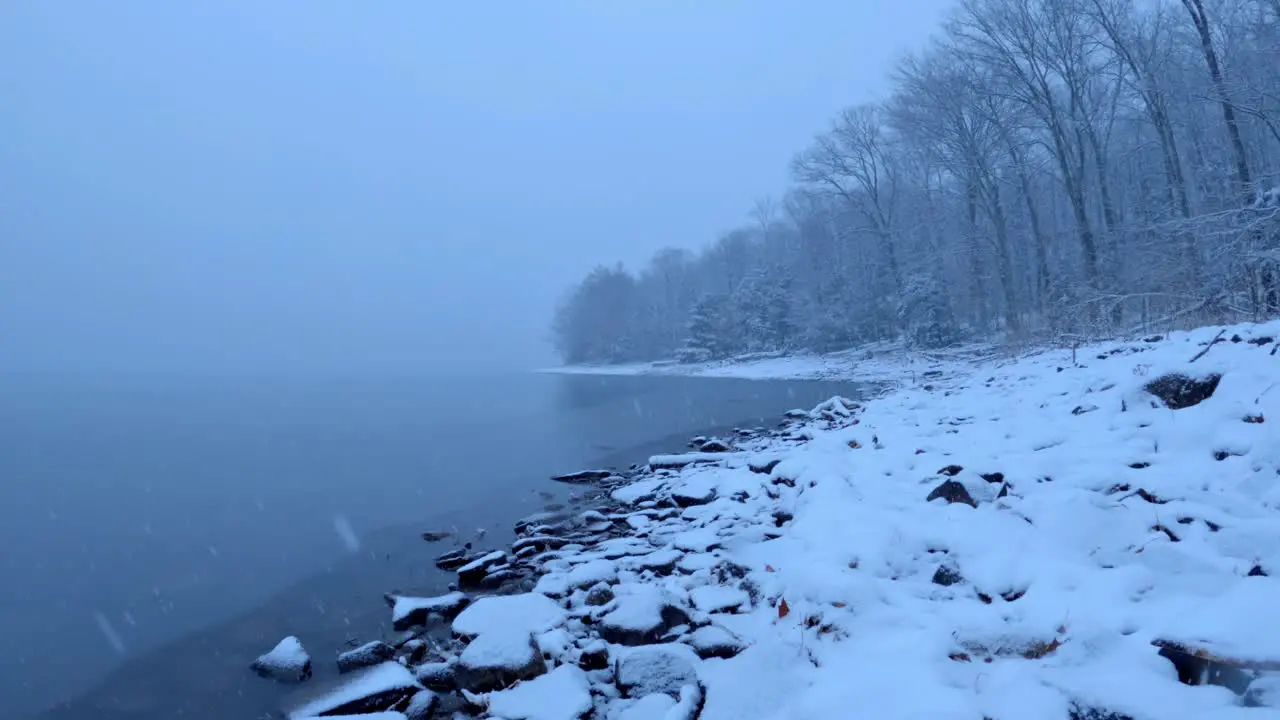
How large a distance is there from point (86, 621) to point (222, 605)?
1494 mm

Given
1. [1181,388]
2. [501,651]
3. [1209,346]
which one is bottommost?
[501,651]

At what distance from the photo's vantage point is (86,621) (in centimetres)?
759

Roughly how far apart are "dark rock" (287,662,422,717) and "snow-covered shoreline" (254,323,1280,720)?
19 millimetres

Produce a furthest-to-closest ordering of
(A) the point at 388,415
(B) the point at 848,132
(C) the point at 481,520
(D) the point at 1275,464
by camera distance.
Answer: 1. (B) the point at 848,132
2. (A) the point at 388,415
3. (C) the point at 481,520
4. (D) the point at 1275,464

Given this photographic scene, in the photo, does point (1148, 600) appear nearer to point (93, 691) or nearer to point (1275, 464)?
point (1275, 464)

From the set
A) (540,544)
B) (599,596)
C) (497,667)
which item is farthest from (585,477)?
(497,667)

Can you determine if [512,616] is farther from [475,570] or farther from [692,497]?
[692,497]

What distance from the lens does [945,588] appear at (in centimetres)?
437

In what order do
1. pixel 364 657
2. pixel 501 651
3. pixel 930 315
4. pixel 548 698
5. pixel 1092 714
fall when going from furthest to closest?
pixel 930 315 → pixel 364 657 → pixel 501 651 → pixel 548 698 → pixel 1092 714

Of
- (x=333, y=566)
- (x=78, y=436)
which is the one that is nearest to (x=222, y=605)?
(x=333, y=566)

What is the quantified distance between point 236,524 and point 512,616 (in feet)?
28.9

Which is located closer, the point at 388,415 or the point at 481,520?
the point at 481,520

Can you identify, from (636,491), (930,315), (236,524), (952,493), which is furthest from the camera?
(930,315)

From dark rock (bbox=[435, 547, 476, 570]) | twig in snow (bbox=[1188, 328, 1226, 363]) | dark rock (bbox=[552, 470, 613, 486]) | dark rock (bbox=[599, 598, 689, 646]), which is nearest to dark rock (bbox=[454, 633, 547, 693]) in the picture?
dark rock (bbox=[599, 598, 689, 646])
